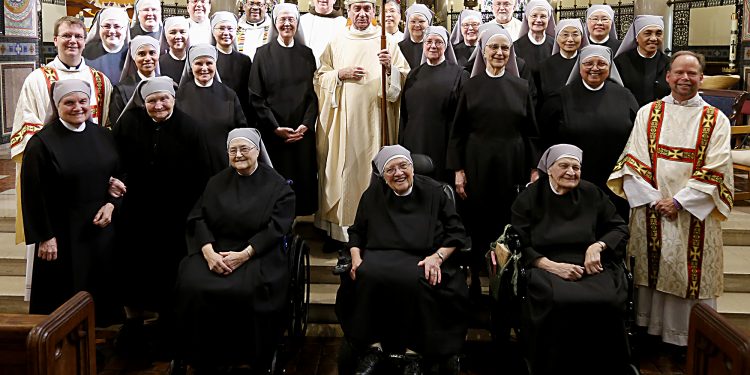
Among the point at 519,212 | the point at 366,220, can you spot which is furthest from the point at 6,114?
the point at 519,212

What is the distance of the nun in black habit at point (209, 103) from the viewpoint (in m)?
5.22

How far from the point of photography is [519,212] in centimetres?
470

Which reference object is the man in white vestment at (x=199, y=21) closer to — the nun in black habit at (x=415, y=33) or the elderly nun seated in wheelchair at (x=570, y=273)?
the nun in black habit at (x=415, y=33)

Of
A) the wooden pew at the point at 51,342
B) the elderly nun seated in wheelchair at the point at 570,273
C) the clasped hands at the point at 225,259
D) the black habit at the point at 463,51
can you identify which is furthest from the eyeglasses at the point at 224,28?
the wooden pew at the point at 51,342

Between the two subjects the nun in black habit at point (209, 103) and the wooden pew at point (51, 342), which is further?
the nun in black habit at point (209, 103)

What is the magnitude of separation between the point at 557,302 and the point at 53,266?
2971 millimetres

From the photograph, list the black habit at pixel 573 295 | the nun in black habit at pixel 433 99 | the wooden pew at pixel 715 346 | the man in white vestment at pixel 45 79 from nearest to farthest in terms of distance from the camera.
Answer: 1. the wooden pew at pixel 715 346
2. the black habit at pixel 573 295
3. the man in white vestment at pixel 45 79
4. the nun in black habit at pixel 433 99

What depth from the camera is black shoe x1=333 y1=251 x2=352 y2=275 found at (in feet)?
14.9

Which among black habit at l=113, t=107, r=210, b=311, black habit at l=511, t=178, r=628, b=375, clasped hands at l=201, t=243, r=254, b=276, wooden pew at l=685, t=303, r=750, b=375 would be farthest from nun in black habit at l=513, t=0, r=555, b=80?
wooden pew at l=685, t=303, r=750, b=375

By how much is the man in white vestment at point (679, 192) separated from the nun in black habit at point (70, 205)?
3.21 m

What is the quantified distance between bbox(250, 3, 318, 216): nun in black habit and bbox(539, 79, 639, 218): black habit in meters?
1.85

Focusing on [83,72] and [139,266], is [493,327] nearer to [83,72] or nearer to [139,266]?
[139,266]

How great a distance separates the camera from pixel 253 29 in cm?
683

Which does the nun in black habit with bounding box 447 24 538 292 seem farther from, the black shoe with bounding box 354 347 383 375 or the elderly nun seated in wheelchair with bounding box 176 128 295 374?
the elderly nun seated in wheelchair with bounding box 176 128 295 374
